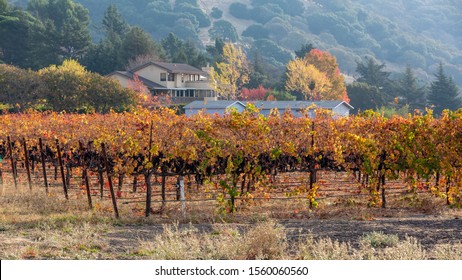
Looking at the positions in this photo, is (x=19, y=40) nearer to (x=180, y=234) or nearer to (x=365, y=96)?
(x=365, y=96)

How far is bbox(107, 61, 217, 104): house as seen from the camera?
276ft

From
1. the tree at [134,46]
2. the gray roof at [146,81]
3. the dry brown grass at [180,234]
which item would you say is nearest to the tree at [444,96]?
the gray roof at [146,81]

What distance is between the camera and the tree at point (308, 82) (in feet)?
292

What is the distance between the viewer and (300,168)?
1817cm

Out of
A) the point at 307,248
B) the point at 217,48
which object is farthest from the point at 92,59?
the point at 307,248

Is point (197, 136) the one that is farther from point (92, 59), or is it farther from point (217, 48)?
point (217, 48)

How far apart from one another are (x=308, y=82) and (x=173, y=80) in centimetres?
1660

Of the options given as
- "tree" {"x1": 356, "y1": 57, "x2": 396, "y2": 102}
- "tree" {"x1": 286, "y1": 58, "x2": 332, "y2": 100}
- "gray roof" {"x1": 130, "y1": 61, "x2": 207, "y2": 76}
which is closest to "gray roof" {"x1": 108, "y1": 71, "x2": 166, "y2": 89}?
"gray roof" {"x1": 130, "y1": 61, "x2": 207, "y2": 76}

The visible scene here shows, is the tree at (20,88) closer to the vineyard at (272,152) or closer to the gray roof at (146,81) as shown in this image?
the gray roof at (146,81)

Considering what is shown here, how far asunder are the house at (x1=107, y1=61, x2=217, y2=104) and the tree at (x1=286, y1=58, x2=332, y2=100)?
999 centimetres

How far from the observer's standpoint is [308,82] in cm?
8988

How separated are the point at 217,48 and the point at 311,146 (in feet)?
354

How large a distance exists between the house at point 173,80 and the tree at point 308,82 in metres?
9.99

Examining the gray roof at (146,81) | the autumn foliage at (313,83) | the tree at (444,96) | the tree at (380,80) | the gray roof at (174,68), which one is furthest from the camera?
the tree at (380,80)
